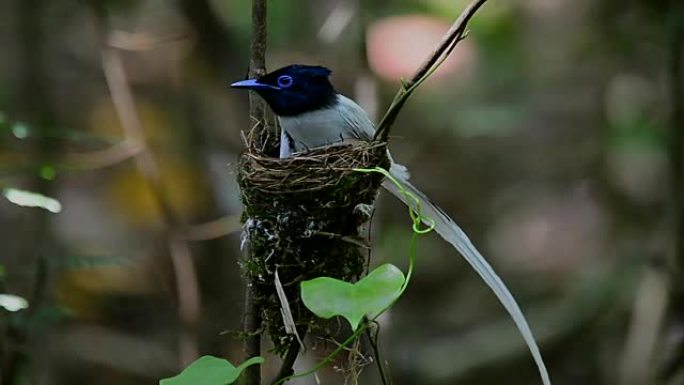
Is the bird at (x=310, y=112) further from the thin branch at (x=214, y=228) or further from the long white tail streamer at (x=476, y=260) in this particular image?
the thin branch at (x=214, y=228)

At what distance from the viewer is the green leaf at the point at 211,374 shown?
1.77 metres

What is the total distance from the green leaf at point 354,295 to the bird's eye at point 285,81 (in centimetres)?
134

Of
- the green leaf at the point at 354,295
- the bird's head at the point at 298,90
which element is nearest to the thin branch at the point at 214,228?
the bird's head at the point at 298,90

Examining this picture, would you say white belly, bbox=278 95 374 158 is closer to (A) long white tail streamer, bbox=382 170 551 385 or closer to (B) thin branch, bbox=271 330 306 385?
(A) long white tail streamer, bbox=382 170 551 385

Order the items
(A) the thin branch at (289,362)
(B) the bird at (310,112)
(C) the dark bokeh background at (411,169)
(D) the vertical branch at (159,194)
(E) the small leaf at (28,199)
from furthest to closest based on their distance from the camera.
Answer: (C) the dark bokeh background at (411,169), (D) the vertical branch at (159,194), (B) the bird at (310,112), (E) the small leaf at (28,199), (A) the thin branch at (289,362)

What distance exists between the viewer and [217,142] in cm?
533

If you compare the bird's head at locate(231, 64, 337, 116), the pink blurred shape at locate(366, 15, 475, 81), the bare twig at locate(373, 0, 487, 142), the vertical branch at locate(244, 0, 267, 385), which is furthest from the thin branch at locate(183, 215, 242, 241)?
the bare twig at locate(373, 0, 487, 142)

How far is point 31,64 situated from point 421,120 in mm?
3049

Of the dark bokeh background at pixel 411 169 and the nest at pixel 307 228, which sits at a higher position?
the dark bokeh background at pixel 411 169

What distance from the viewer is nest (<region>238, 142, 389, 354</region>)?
2.34 m

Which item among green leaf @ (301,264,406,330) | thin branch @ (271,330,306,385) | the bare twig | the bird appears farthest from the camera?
the bird

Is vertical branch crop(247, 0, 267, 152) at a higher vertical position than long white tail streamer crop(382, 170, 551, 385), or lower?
higher

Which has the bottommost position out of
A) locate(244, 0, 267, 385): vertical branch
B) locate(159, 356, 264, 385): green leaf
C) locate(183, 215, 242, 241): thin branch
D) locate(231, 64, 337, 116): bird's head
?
locate(159, 356, 264, 385): green leaf

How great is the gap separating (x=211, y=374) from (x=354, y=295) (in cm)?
30
